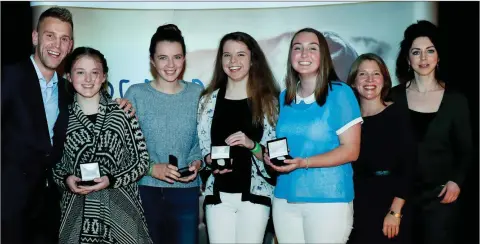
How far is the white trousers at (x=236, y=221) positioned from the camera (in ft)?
10.1

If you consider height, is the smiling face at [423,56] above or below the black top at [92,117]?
above

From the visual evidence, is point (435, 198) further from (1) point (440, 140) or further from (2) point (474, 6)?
(2) point (474, 6)

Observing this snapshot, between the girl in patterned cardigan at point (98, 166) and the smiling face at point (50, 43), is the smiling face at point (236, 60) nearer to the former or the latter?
the girl in patterned cardigan at point (98, 166)

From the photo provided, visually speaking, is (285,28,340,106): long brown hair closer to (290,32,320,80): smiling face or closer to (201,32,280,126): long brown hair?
(290,32,320,80): smiling face

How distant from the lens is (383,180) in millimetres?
3365

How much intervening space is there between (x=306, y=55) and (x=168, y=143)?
1.05m

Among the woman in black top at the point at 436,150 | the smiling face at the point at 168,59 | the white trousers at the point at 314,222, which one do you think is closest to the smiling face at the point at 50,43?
the smiling face at the point at 168,59

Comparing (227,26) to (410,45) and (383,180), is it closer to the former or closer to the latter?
(410,45)

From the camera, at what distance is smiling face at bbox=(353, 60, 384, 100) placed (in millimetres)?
3475

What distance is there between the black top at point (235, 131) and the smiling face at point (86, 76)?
0.75 m

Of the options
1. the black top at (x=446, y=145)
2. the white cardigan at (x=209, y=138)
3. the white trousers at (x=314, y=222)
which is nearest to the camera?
the white trousers at (x=314, y=222)

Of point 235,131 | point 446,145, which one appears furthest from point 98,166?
point 446,145

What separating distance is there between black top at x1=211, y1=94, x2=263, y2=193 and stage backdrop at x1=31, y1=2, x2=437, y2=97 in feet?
3.88

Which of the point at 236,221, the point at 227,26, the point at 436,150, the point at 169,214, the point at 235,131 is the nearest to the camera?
the point at 236,221
